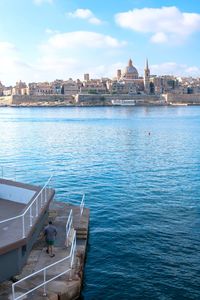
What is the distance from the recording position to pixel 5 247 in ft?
42.5

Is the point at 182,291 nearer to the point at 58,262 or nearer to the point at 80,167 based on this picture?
the point at 58,262

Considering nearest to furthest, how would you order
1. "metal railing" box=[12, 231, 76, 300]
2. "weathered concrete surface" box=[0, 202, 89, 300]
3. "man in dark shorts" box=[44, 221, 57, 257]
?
"metal railing" box=[12, 231, 76, 300]
"weathered concrete surface" box=[0, 202, 89, 300]
"man in dark shorts" box=[44, 221, 57, 257]

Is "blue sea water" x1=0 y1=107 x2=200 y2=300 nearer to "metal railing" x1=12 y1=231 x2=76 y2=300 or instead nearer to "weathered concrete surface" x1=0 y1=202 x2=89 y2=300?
"weathered concrete surface" x1=0 y1=202 x2=89 y2=300

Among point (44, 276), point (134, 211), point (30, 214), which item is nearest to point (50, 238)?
point (30, 214)

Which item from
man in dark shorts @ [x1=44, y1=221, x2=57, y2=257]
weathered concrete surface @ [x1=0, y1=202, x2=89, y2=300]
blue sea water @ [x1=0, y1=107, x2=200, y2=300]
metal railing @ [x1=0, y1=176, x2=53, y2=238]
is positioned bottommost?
blue sea water @ [x1=0, y1=107, x2=200, y2=300]

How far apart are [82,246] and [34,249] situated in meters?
2.26

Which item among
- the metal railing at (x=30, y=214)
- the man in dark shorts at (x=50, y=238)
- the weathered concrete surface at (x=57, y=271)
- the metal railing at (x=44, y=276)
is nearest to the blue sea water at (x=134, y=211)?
the weathered concrete surface at (x=57, y=271)

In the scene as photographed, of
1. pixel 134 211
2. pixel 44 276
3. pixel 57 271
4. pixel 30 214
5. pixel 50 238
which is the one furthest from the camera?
pixel 134 211

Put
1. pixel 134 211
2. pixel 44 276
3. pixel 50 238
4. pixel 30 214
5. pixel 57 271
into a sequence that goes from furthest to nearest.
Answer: pixel 134 211 → pixel 50 238 → pixel 30 214 → pixel 57 271 → pixel 44 276

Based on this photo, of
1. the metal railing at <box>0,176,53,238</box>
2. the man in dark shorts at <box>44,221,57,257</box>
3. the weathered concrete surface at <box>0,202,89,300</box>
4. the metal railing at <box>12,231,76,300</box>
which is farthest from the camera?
the man in dark shorts at <box>44,221,57,257</box>

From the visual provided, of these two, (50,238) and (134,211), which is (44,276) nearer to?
(50,238)

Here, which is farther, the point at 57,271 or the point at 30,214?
the point at 30,214

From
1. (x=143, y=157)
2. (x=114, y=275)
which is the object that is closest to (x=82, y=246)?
(x=114, y=275)

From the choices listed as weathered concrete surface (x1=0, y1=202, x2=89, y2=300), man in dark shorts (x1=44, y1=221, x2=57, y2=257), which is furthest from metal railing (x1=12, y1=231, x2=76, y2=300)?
man in dark shorts (x1=44, y1=221, x2=57, y2=257)
